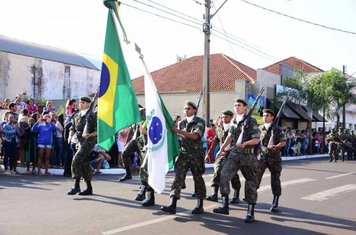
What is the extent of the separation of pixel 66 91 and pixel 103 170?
32580 millimetres

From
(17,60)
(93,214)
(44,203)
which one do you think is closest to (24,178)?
(44,203)

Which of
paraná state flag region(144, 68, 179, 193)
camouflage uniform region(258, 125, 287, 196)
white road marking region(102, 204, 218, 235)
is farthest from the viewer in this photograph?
camouflage uniform region(258, 125, 287, 196)

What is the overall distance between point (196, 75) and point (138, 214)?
3178cm

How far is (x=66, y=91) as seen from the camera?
148 feet

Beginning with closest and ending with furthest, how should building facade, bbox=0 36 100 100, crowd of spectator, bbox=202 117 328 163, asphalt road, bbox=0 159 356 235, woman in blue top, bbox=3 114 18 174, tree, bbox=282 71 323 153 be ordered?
asphalt road, bbox=0 159 356 235, woman in blue top, bbox=3 114 18 174, crowd of spectator, bbox=202 117 328 163, tree, bbox=282 71 323 153, building facade, bbox=0 36 100 100

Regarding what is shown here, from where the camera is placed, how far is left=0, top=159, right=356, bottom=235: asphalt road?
627cm

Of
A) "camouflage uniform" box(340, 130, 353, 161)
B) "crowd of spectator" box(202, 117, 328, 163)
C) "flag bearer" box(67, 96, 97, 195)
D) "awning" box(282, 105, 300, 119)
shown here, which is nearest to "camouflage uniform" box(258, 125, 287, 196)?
"flag bearer" box(67, 96, 97, 195)

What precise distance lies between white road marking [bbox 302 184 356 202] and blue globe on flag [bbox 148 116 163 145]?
425 cm

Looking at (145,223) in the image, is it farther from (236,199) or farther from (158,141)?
(236,199)

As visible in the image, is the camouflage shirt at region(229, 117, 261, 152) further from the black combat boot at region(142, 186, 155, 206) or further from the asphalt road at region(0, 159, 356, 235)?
the black combat boot at region(142, 186, 155, 206)

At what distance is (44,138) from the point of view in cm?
1243

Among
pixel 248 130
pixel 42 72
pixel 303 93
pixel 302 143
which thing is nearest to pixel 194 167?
pixel 248 130

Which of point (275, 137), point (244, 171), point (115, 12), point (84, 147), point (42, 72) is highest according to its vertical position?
point (42, 72)

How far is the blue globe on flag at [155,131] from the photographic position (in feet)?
24.0
